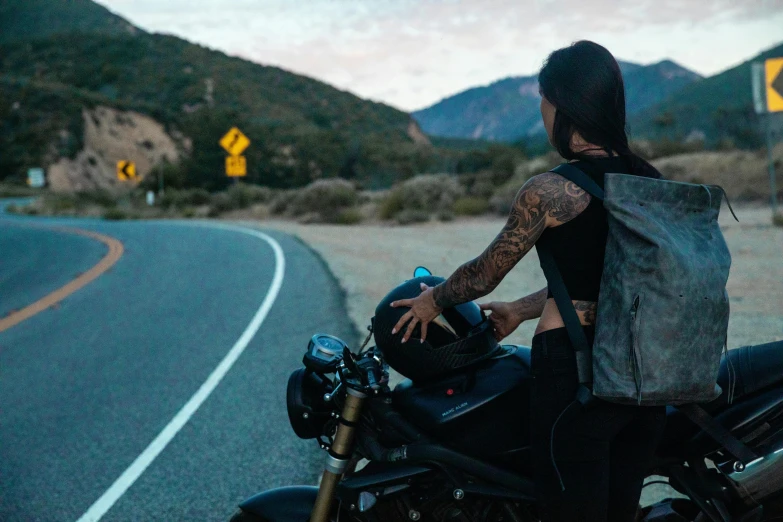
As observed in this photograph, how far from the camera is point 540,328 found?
2488mm

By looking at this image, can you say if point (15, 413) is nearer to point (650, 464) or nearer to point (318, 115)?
point (650, 464)

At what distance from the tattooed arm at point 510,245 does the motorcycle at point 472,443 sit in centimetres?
25

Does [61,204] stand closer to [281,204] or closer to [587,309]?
[281,204]

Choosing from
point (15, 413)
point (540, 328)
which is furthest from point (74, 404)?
point (540, 328)

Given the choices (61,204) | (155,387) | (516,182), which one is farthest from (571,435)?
(61,204)

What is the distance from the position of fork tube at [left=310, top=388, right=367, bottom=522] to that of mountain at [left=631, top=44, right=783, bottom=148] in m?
45.0

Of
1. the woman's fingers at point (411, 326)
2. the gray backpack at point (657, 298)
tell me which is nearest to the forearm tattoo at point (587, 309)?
the gray backpack at point (657, 298)

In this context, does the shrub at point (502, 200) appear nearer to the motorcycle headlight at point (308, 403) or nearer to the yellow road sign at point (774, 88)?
the yellow road sign at point (774, 88)

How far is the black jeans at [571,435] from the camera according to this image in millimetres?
2387

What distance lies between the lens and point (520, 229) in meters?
2.42

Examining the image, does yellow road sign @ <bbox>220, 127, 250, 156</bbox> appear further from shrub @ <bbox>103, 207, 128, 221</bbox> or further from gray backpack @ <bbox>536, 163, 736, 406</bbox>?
gray backpack @ <bbox>536, 163, 736, 406</bbox>

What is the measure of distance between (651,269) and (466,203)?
80.6 ft

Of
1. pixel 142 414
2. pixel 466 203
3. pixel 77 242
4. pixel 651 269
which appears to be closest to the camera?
pixel 651 269

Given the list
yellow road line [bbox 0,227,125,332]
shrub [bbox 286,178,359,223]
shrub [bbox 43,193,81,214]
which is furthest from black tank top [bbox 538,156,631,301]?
shrub [bbox 43,193,81,214]
